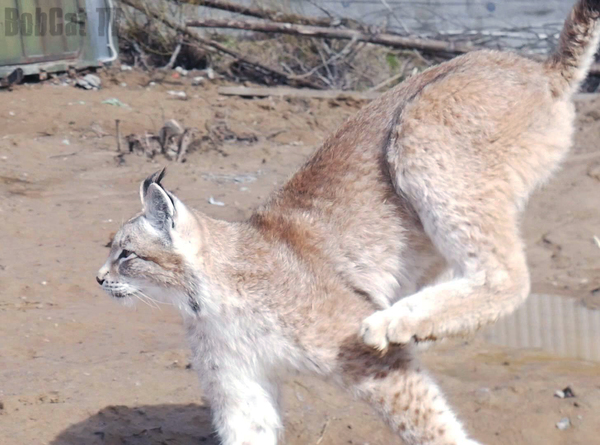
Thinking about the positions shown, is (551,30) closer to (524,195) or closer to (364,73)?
(364,73)

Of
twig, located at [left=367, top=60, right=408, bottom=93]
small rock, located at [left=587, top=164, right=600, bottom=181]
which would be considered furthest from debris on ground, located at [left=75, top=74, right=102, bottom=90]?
small rock, located at [left=587, top=164, right=600, bottom=181]

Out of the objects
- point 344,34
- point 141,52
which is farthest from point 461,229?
point 141,52

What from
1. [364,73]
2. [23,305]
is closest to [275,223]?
[23,305]

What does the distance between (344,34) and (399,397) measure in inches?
348

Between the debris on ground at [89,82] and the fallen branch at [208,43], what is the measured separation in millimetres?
1525

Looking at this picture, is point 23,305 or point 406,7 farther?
point 406,7

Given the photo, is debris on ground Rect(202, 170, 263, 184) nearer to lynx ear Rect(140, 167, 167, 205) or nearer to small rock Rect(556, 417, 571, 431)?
lynx ear Rect(140, 167, 167, 205)

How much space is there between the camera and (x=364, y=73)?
41.4ft

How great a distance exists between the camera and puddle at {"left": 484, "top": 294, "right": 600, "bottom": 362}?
575cm

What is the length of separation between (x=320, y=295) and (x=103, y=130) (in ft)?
22.1

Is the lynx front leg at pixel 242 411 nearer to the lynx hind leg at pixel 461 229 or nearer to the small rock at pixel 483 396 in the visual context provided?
the lynx hind leg at pixel 461 229

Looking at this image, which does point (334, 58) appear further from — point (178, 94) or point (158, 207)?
point (158, 207)

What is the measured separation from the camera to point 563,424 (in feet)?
15.2

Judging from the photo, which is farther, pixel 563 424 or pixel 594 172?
pixel 594 172
